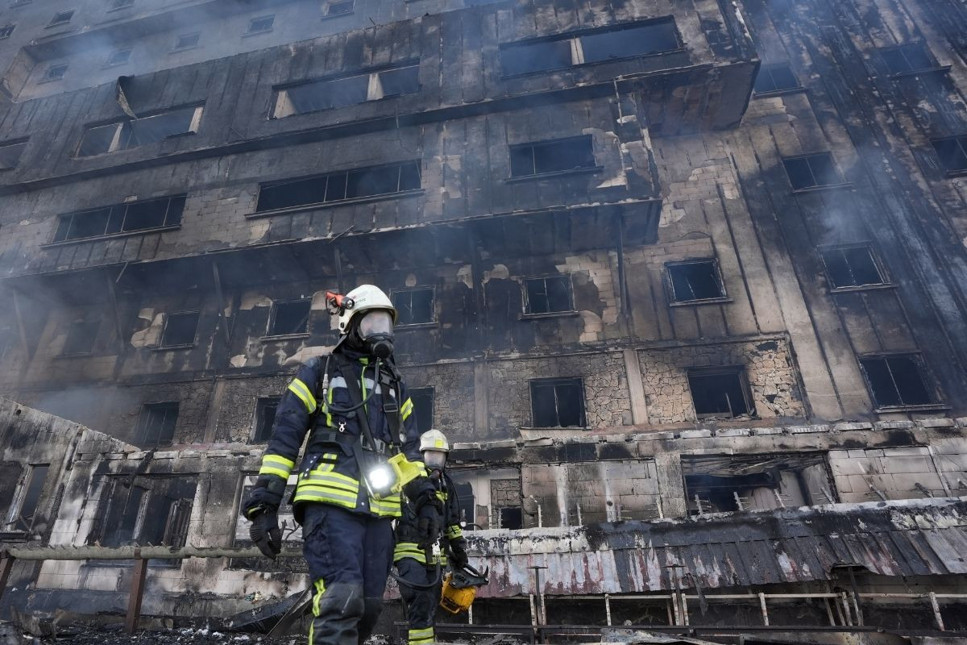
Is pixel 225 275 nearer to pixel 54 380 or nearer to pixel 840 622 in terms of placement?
pixel 54 380

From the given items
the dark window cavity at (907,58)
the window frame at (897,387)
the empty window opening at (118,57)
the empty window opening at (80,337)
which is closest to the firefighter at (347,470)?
the window frame at (897,387)

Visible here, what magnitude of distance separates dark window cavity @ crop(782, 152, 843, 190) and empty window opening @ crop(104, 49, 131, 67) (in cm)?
2691

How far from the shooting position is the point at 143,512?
36.8ft

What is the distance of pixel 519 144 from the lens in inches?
486

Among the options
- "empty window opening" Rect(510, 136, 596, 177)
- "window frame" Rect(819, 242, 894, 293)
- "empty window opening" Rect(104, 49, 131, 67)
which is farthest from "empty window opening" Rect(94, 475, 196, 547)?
"empty window opening" Rect(104, 49, 131, 67)

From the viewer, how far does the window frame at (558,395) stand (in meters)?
10.2

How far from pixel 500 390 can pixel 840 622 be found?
21.9 ft

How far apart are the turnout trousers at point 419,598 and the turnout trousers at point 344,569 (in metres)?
1.38

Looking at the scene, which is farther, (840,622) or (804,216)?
(804,216)

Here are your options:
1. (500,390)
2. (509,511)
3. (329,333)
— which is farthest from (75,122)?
(509,511)

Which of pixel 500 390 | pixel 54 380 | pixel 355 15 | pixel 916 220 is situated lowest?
pixel 500 390

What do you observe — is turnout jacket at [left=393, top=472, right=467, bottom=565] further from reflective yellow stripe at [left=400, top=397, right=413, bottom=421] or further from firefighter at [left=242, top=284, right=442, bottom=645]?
reflective yellow stripe at [left=400, top=397, right=413, bottom=421]

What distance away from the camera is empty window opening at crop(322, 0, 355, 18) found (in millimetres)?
19875

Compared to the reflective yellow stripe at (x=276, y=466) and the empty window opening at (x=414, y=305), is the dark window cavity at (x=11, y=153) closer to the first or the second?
the empty window opening at (x=414, y=305)
